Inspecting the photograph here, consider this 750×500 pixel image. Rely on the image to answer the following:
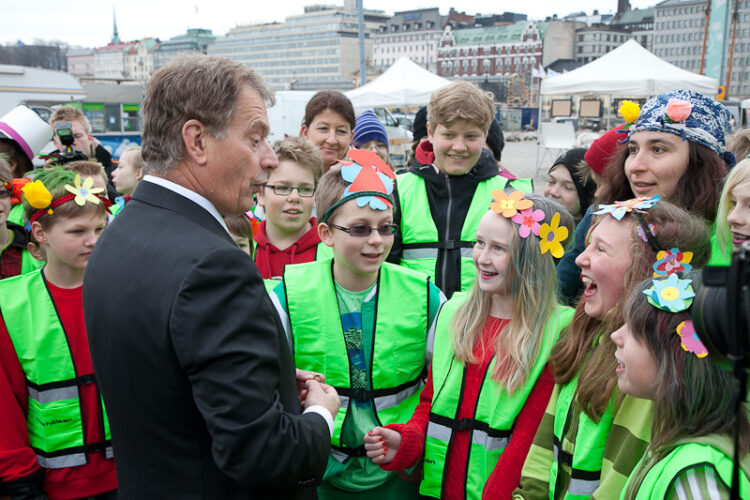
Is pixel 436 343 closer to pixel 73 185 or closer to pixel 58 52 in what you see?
pixel 73 185

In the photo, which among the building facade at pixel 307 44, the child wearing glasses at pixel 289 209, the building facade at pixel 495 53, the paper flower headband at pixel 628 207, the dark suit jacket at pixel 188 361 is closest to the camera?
the dark suit jacket at pixel 188 361

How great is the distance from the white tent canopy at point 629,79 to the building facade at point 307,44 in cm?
10988

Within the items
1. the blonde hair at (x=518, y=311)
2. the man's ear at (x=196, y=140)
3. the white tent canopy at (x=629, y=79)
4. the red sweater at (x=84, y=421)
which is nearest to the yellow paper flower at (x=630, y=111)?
the blonde hair at (x=518, y=311)

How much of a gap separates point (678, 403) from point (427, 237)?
202 cm

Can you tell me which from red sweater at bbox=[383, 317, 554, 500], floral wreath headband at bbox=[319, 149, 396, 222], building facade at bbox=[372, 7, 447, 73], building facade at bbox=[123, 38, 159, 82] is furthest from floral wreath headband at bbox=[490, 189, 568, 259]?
building facade at bbox=[123, 38, 159, 82]

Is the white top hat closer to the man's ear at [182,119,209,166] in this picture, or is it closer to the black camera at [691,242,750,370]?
the man's ear at [182,119,209,166]

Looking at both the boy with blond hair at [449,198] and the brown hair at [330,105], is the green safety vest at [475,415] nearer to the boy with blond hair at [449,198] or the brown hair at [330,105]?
the boy with blond hair at [449,198]

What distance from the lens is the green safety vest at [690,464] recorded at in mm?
1507

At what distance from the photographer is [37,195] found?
9.61 ft

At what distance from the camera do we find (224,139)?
1.67 m

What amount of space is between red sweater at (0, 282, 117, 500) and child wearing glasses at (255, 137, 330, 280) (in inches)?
44.3

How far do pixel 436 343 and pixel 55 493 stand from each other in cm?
185

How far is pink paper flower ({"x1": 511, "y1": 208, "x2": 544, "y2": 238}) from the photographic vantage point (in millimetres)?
2520

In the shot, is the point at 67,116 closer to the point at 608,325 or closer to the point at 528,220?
the point at 528,220
